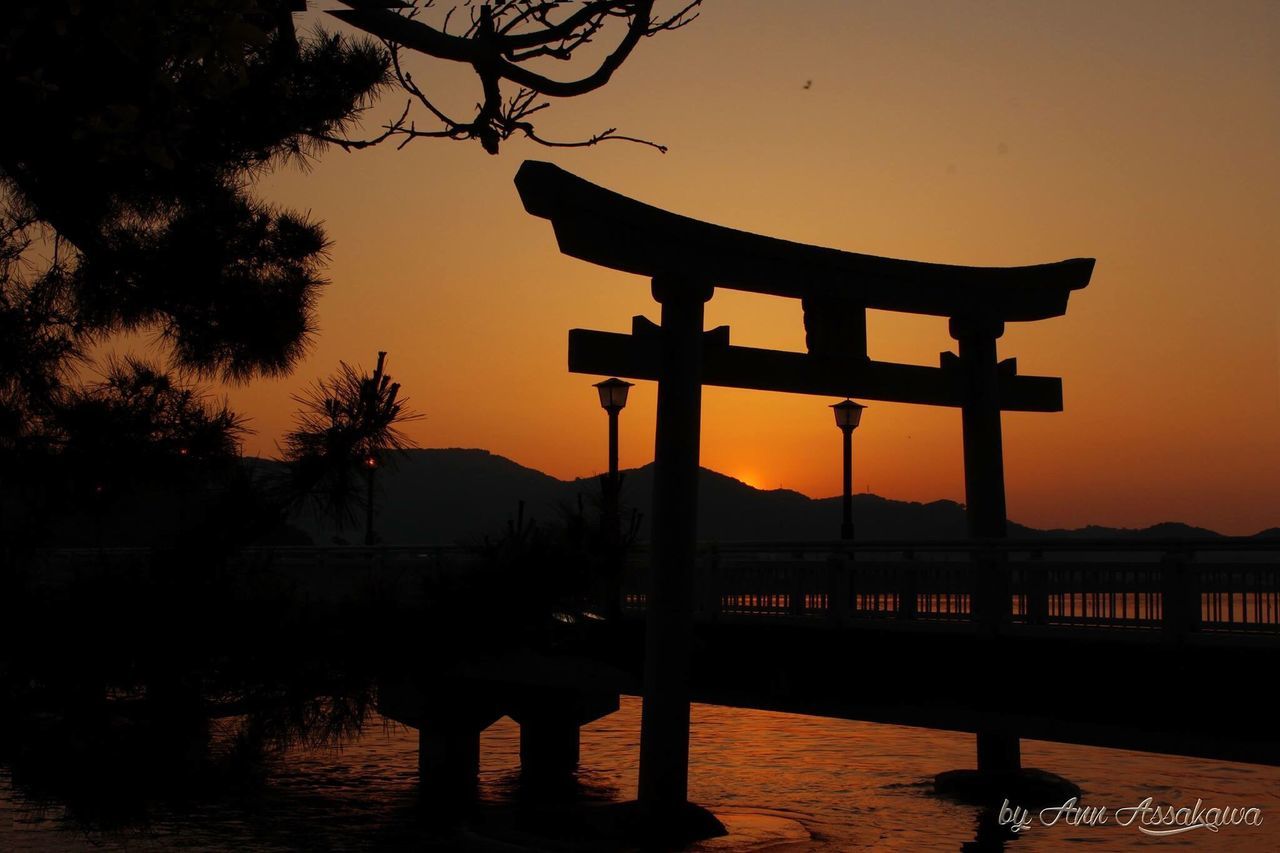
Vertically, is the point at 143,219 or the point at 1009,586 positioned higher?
the point at 143,219

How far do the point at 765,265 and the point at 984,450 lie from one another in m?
3.96

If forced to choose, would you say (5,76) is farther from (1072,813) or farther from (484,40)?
(1072,813)

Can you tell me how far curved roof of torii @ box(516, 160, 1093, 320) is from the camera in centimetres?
1362

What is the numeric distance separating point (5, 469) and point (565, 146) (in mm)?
3718

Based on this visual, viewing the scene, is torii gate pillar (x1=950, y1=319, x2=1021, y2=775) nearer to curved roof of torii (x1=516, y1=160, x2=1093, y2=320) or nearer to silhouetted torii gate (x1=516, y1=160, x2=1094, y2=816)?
silhouetted torii gate (x1=516, y1=160, x2=1094, y2=816)

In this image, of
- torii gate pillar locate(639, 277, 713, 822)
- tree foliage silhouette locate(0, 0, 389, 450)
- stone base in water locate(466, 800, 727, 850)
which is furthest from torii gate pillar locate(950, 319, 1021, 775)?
tree foliage silhouette locate(0, 0, 389, 450)

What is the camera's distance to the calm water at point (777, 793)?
721 inches

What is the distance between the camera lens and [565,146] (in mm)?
8570

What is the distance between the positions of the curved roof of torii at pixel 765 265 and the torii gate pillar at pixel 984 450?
14.5 inches

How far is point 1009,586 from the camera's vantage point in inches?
563

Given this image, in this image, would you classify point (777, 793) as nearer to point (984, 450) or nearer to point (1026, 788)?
point (1026, 788)

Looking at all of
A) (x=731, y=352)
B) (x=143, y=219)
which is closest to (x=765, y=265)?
(x=731, y=352)

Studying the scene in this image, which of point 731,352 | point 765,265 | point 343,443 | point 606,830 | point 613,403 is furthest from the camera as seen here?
point 613,403

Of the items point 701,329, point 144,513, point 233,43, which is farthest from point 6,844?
point 233,43
